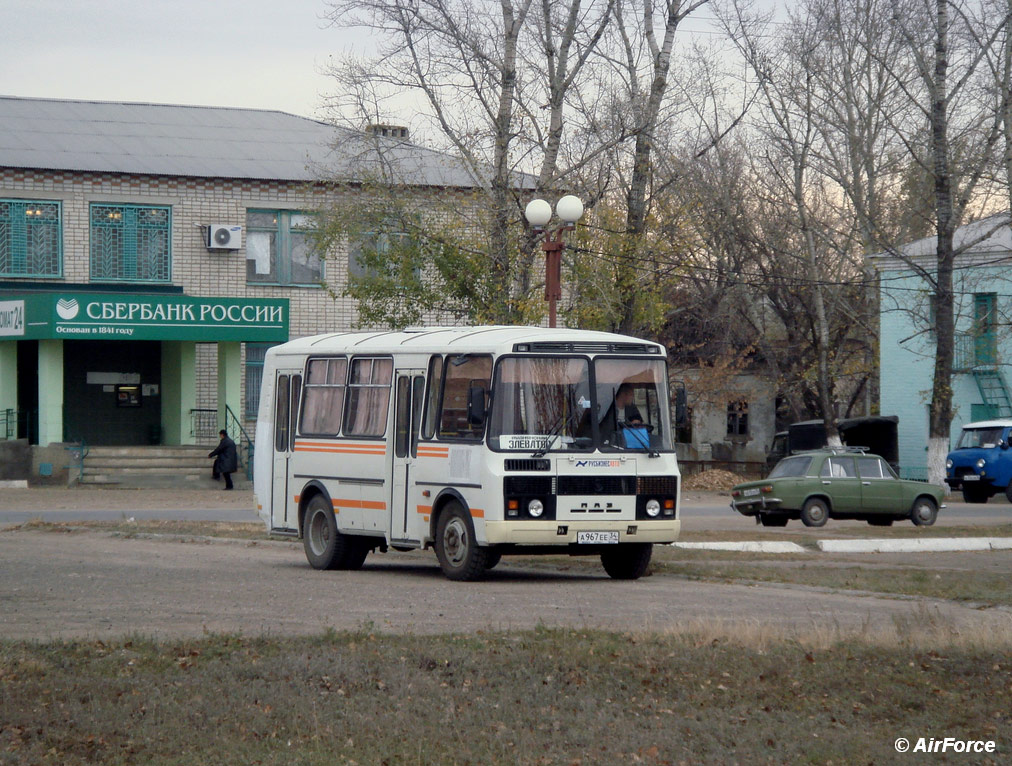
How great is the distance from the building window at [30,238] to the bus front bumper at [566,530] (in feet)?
95.7

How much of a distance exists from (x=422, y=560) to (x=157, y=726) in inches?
460

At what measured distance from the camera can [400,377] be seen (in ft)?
52.0

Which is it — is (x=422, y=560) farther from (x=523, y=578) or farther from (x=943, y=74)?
(x=943, y=74)

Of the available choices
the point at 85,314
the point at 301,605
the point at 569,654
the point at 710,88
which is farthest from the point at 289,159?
the point at 569,654

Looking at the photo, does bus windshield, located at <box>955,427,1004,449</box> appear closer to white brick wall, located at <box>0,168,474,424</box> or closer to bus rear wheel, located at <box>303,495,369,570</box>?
white brick wall, located at <box>0,168,474,424</box>

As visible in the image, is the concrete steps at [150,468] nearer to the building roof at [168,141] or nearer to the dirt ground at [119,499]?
the dirt ground at [119,499]

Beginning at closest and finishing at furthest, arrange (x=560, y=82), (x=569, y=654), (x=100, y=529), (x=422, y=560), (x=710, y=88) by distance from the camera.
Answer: (x=569, y=654) < (x=422, y=560) < (x=100, y=529) < (x=560, y=82) < (x=710, y=88)

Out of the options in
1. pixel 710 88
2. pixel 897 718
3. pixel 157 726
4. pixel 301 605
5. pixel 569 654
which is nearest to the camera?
A: pixel 157 726

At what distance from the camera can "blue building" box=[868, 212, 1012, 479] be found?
43094 millimetres

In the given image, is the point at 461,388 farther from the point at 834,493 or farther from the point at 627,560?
the point at 834,493

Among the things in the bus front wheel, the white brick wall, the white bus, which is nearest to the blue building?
the white brick wall

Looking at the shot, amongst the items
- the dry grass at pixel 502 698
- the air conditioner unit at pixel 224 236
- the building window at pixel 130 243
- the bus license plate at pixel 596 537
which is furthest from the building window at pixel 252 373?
the dry grass at pixel 502 698

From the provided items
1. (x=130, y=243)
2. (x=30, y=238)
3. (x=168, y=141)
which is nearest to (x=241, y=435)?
(x=130, y=243)

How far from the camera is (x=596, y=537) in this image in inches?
574
